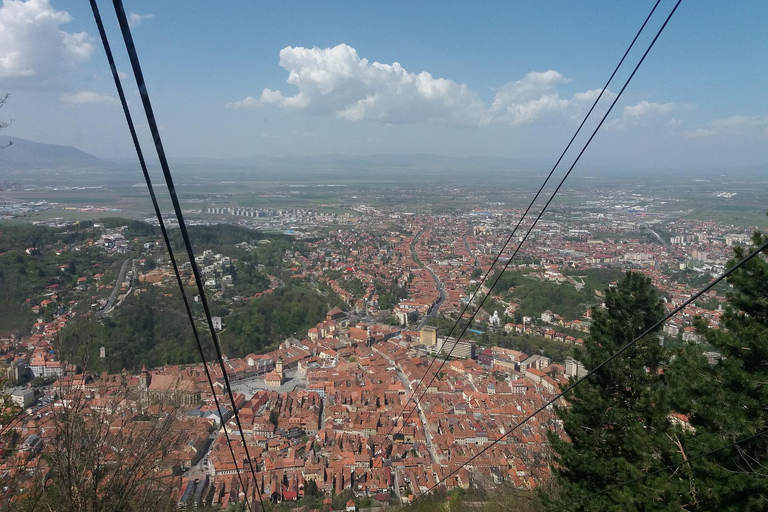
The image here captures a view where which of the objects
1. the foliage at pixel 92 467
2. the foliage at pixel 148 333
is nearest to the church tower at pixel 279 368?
the foliage at pixel 148 333

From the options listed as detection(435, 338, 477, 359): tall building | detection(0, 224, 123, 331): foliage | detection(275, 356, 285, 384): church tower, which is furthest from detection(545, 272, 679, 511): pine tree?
detection(435, 338, 477, 359): tall building

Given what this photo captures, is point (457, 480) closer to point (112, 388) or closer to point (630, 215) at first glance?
point (112, 388)

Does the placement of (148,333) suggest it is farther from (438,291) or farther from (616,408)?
(438,291)

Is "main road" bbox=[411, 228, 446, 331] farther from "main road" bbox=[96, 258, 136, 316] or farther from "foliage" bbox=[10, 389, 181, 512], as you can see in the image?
"foliage" bbox=[10, 389, 181, 512]

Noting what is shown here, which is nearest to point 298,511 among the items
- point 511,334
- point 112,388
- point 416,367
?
point 112,388

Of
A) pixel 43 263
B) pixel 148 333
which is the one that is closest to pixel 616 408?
pixel 148 333

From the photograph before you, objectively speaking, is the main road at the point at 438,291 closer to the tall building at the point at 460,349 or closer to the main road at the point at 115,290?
the tall building at the point at 460,349
